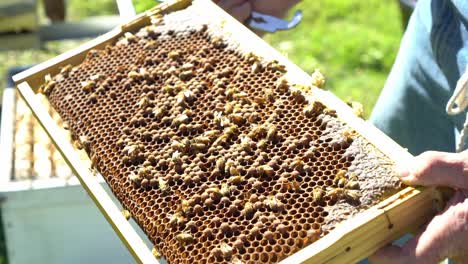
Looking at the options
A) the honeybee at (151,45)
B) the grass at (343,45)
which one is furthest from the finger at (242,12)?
the grass at (343,45)

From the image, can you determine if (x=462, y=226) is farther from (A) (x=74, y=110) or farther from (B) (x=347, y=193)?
Answer: (A) (x=74, y=110)

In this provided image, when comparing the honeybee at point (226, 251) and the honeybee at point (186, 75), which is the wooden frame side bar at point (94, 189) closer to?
the honeybee at point (226, 251)

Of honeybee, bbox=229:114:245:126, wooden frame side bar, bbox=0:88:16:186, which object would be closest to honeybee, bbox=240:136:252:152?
honeybee, bbox=229:114:245:126

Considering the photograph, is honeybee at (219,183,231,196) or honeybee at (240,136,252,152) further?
honeybee at (240,136,252,152)

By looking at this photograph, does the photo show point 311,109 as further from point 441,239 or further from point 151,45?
point 151,45

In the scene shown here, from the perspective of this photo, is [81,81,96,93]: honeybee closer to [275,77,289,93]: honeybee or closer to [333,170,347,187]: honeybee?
[275,77,289,93]: honeybee

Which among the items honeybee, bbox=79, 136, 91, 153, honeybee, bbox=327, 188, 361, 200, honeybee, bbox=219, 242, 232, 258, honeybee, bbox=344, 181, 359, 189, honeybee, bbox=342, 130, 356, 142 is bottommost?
honeybee, bbox=79, 136, 91, 153

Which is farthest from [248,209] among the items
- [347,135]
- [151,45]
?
[151,45]
